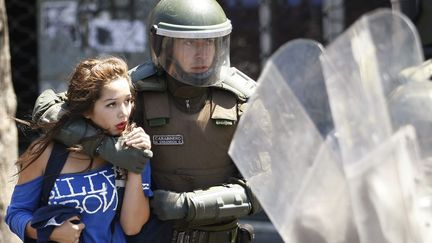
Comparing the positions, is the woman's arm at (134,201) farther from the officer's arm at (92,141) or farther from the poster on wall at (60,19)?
the poster on wall at (60,19)

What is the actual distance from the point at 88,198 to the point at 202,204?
35cm

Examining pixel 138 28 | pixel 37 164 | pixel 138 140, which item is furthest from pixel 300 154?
pixel 138 28

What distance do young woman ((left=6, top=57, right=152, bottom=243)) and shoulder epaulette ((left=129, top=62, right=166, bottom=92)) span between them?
0.15m

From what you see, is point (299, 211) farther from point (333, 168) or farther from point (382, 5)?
point (382, 5)

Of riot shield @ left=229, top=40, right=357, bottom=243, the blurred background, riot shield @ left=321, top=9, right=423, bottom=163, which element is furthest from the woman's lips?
the blurred background

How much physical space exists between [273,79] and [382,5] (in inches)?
152

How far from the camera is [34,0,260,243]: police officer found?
284 cm

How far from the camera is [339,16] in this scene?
584 centimetres

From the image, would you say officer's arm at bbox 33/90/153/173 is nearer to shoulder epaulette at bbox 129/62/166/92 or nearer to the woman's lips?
the woman's lips

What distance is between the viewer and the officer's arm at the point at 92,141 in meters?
2.68

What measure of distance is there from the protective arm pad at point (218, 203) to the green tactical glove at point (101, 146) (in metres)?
0.23

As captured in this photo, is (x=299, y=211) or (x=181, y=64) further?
(x=181, y=64)

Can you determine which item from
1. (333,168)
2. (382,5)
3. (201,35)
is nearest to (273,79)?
(333,168)

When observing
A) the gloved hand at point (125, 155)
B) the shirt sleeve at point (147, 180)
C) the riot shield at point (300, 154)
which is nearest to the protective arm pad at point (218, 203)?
the shirt sleeve at point (147, 180)
